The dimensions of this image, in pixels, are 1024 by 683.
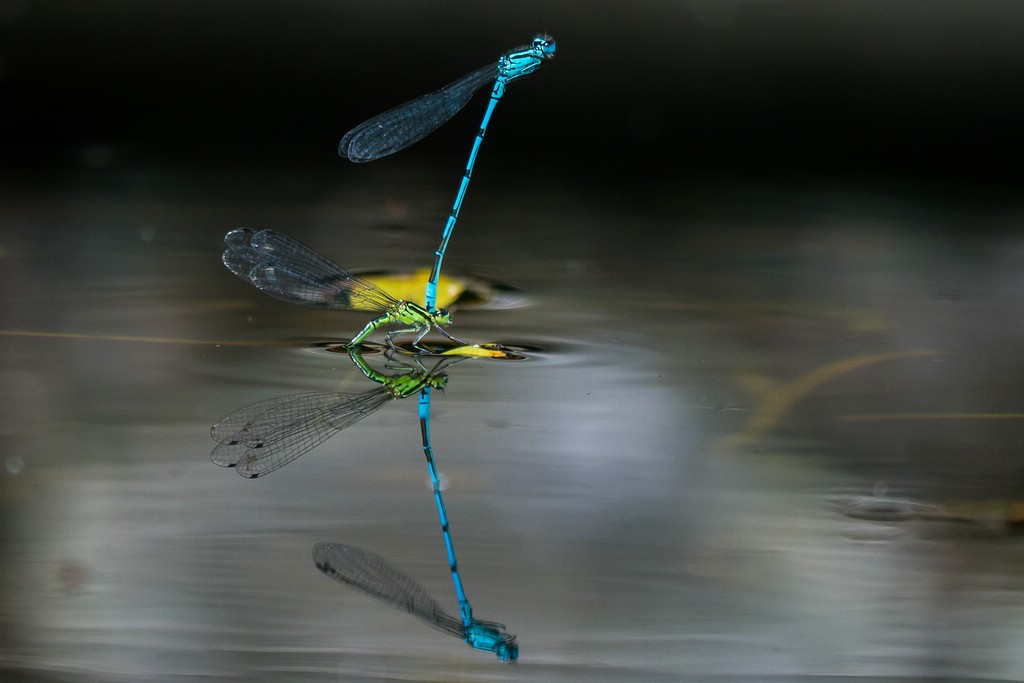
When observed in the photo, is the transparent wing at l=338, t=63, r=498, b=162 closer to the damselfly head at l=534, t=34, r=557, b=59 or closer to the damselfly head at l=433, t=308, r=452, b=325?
the damselfly head at l=534, t=34, r=557, b=59

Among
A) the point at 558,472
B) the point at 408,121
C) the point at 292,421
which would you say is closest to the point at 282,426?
the point at 292,421

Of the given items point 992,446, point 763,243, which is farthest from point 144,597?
point 763,243

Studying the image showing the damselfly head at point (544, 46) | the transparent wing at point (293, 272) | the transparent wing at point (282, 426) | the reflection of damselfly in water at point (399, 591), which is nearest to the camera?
the reflection of damselfly in water at point (399, 591)

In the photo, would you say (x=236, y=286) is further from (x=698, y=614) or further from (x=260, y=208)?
(x=698, y=614)

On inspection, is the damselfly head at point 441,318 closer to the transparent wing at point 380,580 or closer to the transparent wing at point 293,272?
the transparent wing at point 293,272

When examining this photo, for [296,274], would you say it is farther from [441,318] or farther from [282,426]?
[282,426]

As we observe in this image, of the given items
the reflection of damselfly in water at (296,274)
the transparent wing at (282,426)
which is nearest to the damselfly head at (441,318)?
the reflection of damselfly in water at (296,274)
